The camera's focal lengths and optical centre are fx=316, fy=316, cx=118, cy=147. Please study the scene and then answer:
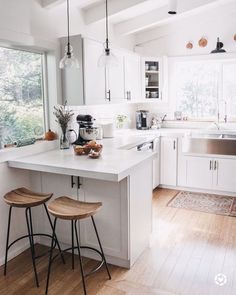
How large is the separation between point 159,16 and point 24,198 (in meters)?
3.21

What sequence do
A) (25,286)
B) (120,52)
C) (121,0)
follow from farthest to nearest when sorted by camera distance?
1. (120,52)
2. (121,0)
3. (25,286)

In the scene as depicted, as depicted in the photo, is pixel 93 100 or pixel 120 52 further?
pixel 120 52

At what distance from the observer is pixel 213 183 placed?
15.0 ft

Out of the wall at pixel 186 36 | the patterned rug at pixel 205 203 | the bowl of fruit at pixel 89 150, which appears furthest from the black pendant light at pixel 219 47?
the bowl of fruit at pixel 89 150

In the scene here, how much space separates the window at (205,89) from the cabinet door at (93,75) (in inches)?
79.5

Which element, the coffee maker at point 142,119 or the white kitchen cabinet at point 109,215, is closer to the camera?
Result: the white kitchen cabinet at point 109,215

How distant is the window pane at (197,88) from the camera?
5223 mm

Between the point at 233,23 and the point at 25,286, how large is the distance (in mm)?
4511

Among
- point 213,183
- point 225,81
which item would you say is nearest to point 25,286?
point 213,183

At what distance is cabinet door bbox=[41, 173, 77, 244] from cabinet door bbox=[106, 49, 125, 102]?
60.0 inches

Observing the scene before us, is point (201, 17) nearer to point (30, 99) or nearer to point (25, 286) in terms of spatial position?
point (30, 99)

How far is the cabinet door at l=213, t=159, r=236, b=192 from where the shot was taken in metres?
4.41

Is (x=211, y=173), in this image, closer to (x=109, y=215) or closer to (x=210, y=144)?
(x=210, y=144)

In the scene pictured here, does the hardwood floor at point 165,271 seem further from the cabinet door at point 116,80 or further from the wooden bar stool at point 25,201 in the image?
the cabinet door at point 116,80
